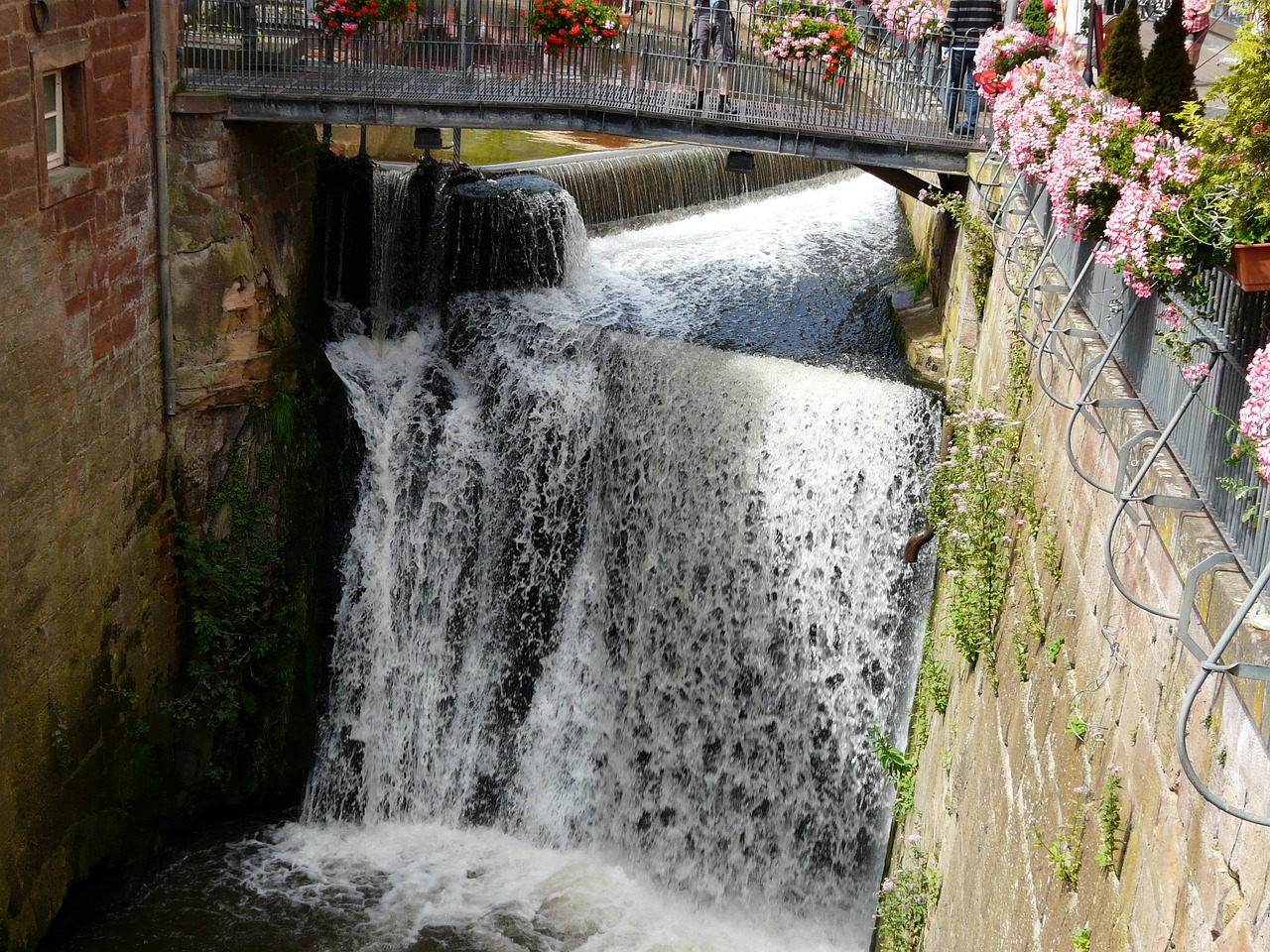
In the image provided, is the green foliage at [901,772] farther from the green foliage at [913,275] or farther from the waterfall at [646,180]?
the waterfall at [646,180]

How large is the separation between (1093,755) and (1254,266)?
217 centimetres

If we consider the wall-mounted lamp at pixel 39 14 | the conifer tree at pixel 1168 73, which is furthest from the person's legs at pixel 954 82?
the wall-mounted lamp at pixel 39 14

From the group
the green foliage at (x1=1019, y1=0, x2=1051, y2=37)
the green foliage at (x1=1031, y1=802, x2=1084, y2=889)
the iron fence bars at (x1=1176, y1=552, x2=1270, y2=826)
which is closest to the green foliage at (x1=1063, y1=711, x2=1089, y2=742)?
the green foliage at (x1=1031, y1=802, x2=1084, y2=889)

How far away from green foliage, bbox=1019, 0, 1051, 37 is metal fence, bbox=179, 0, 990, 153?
0.61 metres

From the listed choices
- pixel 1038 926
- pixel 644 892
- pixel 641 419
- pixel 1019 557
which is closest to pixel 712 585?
pixel 641 419

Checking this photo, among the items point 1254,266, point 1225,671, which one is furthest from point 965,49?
point 1225,671

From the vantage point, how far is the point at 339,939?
36.2 feet

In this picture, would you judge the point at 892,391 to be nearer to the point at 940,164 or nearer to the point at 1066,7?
the point at 940,164

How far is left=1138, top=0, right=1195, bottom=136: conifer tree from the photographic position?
6.35 meters

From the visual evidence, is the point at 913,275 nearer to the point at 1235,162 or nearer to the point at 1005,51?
the point at 1005,51

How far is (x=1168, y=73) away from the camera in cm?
637

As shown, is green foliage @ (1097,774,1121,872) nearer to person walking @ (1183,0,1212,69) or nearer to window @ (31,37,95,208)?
person walking @ (1183,0,1212,69)

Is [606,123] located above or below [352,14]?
below

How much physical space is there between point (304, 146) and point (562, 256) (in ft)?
8.72
